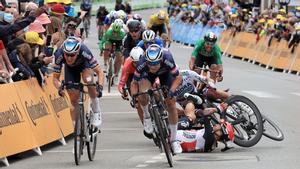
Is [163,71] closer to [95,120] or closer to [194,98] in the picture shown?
[194,98]

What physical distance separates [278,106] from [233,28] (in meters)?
20.7

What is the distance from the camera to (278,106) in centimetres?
2041

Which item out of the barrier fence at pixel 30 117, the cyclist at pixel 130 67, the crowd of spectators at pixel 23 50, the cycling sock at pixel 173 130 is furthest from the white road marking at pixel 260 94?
the cycling sock at pixel 173 130

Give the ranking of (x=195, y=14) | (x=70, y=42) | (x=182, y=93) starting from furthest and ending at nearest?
(x=195, y=14), (x=182, y=93), (x=70, y=42)

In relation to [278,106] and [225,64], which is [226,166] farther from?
[225,64]

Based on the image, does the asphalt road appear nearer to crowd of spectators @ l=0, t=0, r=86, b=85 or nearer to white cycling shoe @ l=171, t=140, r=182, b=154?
white cycling shoe @ l=171, t=140, r=182, b=154

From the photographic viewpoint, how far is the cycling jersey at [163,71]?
42.3 feet

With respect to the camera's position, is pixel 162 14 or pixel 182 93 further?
pixel 162 14

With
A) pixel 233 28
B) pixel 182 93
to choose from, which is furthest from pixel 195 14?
pixel 182 93

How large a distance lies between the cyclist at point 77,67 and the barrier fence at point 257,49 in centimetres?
1876

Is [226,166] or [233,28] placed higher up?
[226,166]

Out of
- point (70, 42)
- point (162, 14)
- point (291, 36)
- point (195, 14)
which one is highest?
point (70, 42)

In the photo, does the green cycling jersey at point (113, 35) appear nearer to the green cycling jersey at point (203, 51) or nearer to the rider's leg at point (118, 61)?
the rider's leg at point (118, 61)

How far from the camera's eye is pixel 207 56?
17500 mm
